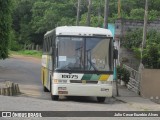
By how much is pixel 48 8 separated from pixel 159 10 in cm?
2475

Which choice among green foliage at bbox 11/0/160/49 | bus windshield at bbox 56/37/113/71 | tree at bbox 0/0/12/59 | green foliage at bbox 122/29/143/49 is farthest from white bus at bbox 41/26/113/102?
green foliage at bbox 11/0/160/49

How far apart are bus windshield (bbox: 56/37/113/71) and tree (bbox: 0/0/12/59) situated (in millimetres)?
21610

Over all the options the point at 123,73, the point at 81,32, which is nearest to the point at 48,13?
the point at 123,73

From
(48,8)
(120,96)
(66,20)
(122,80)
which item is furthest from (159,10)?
(120,96)

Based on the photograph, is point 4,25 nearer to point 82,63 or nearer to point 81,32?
point 81,32

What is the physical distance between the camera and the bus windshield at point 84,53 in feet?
65.8

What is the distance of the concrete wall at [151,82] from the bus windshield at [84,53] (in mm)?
4239

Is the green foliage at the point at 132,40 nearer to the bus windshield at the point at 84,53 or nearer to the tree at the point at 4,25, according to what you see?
the bus windshield at the point at 84,53

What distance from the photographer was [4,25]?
136 feet

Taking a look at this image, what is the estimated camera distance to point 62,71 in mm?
19891

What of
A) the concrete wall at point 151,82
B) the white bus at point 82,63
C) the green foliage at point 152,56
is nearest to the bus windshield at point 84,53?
the white bus at point 82,63

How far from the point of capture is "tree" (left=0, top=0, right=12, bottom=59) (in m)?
41.2

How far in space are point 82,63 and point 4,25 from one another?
73.9 feet

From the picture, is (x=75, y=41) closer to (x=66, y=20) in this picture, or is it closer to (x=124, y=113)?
(x=124, y=113)
